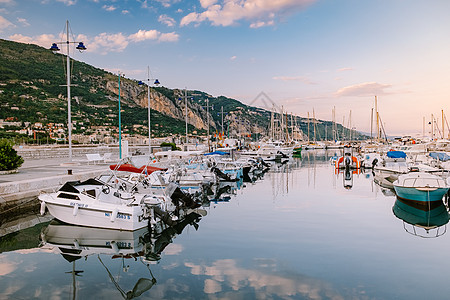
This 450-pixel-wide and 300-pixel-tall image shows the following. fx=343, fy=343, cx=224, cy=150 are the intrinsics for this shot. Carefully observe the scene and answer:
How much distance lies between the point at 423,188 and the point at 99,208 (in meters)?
16.4

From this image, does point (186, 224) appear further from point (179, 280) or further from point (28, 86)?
point (28, 86)

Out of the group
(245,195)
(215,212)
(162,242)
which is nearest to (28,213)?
(162,242)

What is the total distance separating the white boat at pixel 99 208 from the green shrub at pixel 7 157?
6811 mm

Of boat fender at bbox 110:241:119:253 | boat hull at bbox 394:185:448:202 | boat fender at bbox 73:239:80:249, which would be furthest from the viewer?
boat hull at bbox 394:185:448:202

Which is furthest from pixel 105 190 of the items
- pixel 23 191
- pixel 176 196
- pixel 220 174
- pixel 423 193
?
pixel 220 174

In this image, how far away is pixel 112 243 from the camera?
1261 cm

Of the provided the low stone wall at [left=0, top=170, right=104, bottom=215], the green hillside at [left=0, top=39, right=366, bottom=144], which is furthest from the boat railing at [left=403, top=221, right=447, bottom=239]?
the green hillside at [left=0, top=39, right=366, bottom=144]

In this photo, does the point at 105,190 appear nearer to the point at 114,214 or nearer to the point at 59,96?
the point at 114,214

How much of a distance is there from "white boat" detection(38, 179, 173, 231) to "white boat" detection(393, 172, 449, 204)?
13631mm

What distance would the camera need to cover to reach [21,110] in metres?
61.5

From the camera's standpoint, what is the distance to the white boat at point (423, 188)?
18.3 meters

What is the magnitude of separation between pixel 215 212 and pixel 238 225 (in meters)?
3.35

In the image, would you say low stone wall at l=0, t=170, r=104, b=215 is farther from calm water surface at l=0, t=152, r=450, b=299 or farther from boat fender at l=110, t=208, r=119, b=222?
boat fender at l=110, t=208, r=119, b=222

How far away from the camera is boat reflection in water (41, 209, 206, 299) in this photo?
10.9 m
